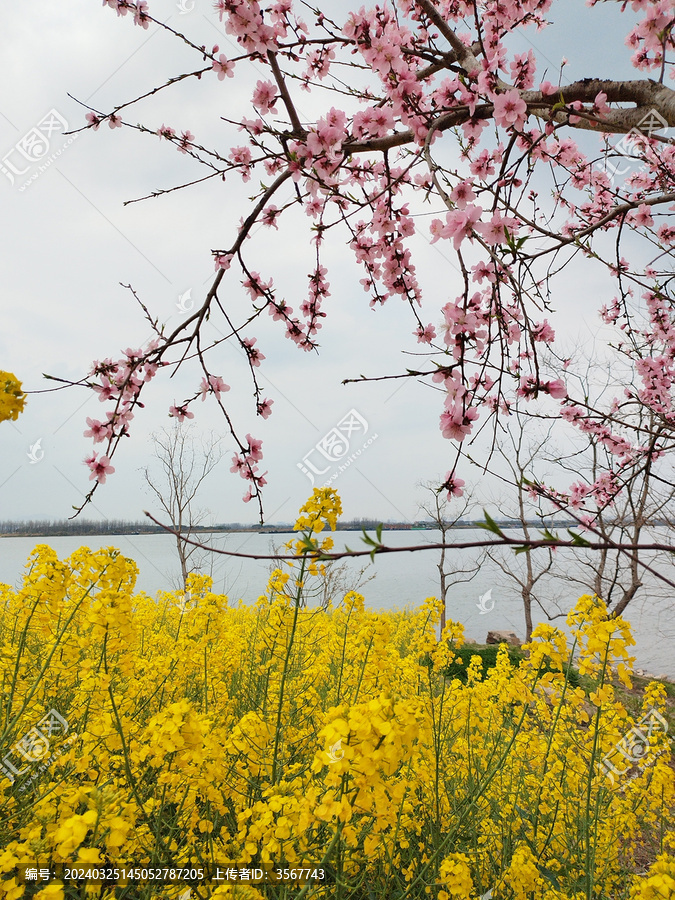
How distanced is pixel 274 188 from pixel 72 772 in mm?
2861

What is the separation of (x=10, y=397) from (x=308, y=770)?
223cm

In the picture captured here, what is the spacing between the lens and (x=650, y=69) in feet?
8.86

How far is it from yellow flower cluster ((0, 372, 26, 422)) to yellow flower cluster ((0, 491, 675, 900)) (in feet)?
2.77

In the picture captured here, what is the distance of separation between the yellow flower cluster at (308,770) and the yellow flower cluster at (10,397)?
33.2 inches

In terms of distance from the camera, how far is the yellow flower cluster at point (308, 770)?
1369 millimetres

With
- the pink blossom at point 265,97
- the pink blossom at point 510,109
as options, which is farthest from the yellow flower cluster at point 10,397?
the pink blossom at point 510,109

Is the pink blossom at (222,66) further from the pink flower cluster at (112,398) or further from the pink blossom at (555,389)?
the pink blossom at (555,389)

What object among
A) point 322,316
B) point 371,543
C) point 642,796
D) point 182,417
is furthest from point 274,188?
point 642,796

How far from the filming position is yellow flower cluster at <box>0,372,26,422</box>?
56.1 inches

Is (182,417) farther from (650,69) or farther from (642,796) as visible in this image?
(642,796)
